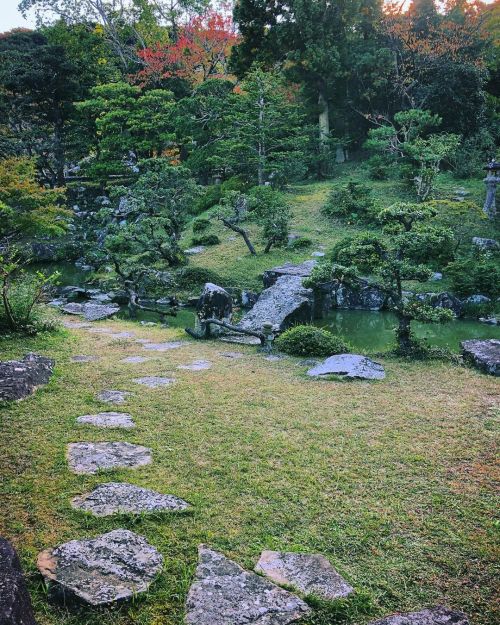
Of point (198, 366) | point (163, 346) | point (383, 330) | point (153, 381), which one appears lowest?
point (383, 330)

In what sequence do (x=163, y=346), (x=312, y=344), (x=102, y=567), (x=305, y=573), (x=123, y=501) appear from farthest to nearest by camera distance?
(x=163, y=346) < (x=312, y=344) < (x=123, y=501) < (x=305, y=573) < (x=102, y=567)

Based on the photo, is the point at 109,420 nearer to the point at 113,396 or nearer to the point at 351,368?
the point at 113,396

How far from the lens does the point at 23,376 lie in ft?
16.6

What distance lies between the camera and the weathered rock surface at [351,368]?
6344mm

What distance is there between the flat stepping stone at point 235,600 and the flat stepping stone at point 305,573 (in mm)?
82

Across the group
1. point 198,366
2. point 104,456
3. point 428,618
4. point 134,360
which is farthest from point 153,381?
point 428,618

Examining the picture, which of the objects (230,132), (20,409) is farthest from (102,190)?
(20,409)

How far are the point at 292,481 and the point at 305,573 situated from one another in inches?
36.7

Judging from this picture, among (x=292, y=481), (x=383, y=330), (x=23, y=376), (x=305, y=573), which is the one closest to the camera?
(x=305, y=573)

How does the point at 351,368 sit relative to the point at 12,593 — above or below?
below

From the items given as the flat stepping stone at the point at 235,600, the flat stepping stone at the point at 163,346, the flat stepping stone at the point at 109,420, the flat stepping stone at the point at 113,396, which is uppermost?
the flat stepping stone at the point at 235,600

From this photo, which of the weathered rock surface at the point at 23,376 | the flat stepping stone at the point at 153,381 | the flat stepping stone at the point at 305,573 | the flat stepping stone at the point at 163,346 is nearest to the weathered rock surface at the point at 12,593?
the flat stepping stone at the point at 305,573

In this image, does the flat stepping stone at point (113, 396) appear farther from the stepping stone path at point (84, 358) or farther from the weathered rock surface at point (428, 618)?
the weathered rock surface at point (428, 618)

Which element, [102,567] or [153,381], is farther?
[153,381]
